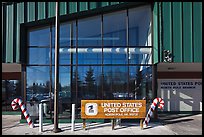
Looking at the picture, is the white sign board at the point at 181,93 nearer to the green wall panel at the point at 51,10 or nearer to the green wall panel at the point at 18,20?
the green wall panel at the point at 51,10

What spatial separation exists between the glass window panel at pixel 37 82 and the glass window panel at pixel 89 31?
7.82 ft

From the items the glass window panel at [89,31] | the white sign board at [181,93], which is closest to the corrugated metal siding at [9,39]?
the glass window panel at [89,31]

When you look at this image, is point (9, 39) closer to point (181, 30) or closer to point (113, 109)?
point (113, 109)

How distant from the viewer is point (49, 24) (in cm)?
1168

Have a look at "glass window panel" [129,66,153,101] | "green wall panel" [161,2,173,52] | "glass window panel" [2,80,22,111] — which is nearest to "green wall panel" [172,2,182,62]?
"green wall panel" [161,2,173,52]

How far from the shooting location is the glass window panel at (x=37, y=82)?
11.4 meters

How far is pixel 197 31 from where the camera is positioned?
10914 mm

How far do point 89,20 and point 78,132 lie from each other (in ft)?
19.5

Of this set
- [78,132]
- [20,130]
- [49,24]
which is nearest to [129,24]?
[49,24]

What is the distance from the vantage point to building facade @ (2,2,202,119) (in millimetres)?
10945

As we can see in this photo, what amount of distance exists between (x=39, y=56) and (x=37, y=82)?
53.5 inches

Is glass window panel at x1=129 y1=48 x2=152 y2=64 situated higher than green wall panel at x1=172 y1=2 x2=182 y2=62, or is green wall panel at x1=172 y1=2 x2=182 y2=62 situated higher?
green wall panel at x1=172 y1=2 x2=182 y2=62

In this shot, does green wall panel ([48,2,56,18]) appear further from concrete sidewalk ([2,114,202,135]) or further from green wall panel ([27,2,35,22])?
concrete sidewalk ([2,114,202,135])

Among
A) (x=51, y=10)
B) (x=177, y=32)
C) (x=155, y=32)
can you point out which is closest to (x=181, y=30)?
(x=177, y=32)
